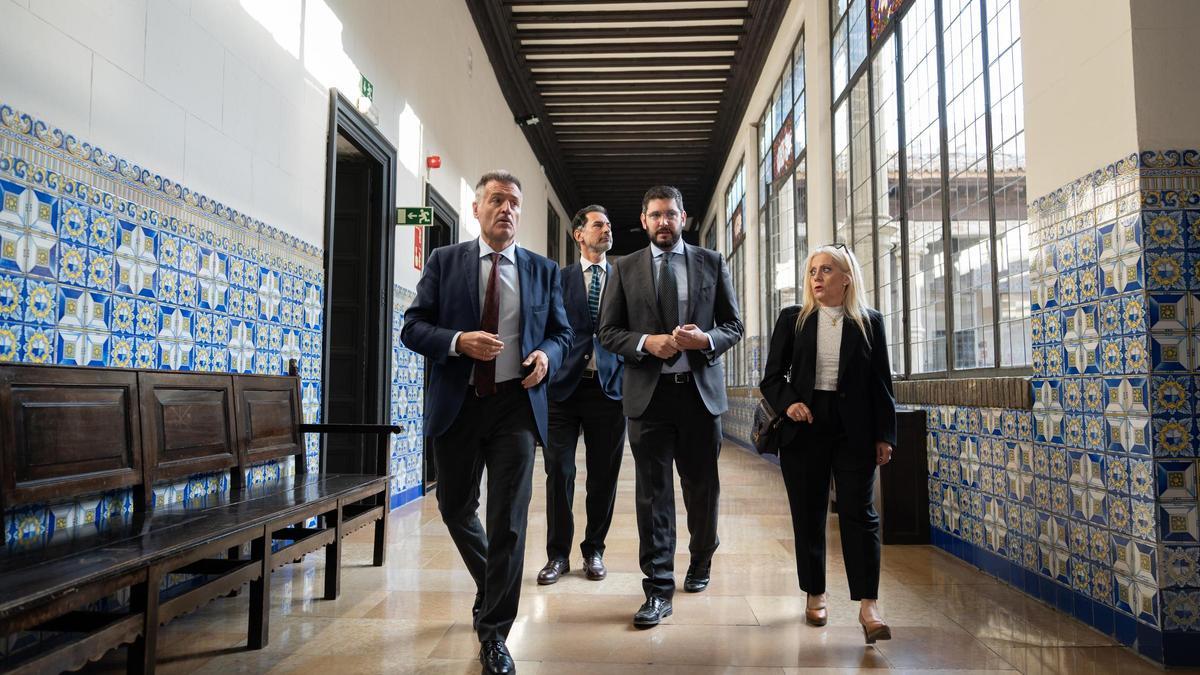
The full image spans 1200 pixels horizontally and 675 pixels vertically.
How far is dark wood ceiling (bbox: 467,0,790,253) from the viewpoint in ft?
28.7

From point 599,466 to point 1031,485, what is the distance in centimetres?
176

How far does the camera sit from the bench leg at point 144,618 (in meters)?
1.83

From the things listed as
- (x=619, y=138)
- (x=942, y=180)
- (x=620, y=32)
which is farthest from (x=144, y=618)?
(x=619, y=138)

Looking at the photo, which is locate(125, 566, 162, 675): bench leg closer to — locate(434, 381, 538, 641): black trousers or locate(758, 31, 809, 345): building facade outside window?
locate(434, 381, 538, 641): black trousers

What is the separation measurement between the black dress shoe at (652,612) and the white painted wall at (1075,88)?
213 cm

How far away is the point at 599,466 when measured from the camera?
11.6ft

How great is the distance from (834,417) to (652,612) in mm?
918

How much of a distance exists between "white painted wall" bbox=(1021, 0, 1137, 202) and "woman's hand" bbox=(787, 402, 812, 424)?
130 cm

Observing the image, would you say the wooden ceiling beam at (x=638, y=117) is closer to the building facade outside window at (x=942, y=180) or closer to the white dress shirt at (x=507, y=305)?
the building facade outside window at (x=942, y=180)

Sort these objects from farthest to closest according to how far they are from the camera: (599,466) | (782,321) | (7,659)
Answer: (599,466), (782,321), (7,659)

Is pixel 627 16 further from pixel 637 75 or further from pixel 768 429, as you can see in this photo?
pixel 768 429

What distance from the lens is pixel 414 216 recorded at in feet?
18.0

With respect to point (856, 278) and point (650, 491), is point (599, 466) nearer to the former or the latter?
point (650, 491)

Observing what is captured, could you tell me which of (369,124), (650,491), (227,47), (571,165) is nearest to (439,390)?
(650,491)
